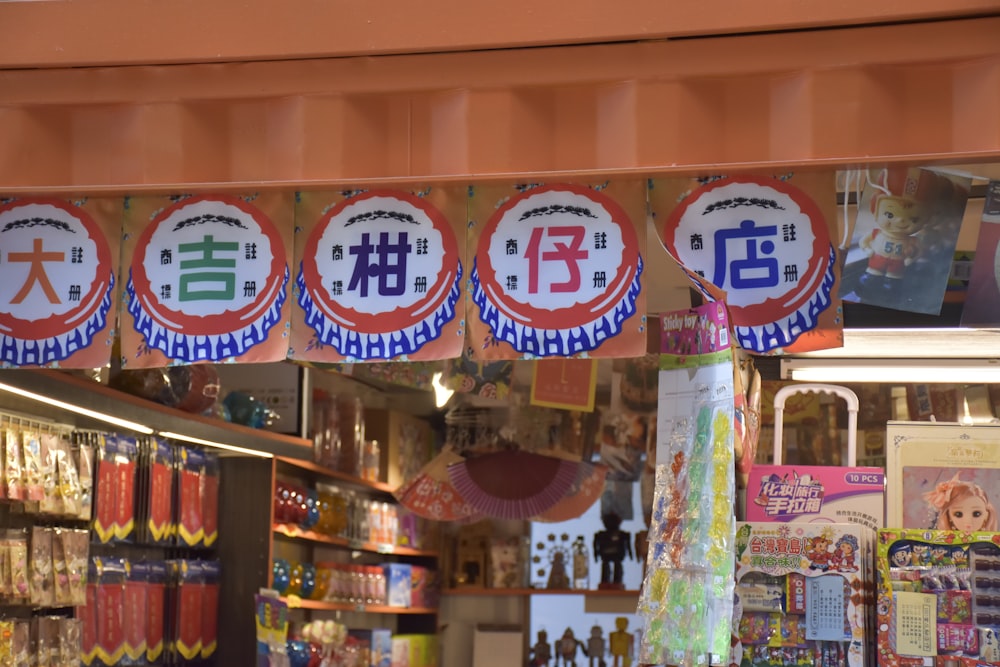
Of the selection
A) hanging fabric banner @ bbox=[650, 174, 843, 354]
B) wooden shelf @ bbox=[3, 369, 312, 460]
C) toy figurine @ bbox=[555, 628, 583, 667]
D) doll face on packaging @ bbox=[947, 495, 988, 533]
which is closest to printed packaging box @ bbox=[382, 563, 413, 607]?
toy figurine @ bbox=[555, 628, 583, 667]

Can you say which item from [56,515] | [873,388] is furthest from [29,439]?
[873,388]

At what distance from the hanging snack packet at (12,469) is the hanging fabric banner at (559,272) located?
2.14 m

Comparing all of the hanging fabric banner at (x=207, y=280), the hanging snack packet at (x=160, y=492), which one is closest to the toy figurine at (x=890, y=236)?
the hanging fabric banner at (x=207, y=280)

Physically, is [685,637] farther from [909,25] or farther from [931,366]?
[909,25]

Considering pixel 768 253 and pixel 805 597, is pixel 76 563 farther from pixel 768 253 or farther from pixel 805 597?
pixel 768 253

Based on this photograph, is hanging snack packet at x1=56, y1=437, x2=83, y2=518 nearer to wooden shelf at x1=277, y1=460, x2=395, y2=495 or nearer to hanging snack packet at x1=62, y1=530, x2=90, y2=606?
hanging snack packet at x1=62, y1=530, x2=90, y2=606

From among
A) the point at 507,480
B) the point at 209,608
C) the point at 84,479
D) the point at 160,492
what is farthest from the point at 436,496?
the point at 84,479

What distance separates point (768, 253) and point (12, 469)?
9.89 ft

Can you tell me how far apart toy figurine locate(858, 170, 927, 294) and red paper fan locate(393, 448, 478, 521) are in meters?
5.48

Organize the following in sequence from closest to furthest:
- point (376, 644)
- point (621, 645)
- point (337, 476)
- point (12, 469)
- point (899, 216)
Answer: point (899, 216), point (12, 469), point (337, 476), point (376, 644), point (621, 645)

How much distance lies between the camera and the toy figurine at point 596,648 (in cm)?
1037

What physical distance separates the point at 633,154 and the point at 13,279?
2.01 meters

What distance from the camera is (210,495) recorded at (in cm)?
672

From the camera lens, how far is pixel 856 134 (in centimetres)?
329
